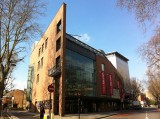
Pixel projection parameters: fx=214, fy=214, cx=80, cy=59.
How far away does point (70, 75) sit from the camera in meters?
35.8

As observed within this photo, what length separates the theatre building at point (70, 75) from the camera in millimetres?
34500

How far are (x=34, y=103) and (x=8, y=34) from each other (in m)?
36.5

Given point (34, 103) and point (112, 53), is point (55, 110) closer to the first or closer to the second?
point (34, 103)

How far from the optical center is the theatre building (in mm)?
34500

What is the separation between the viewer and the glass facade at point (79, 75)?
3553 centimetres

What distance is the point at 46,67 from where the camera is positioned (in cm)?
4319

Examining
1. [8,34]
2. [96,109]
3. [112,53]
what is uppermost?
[112,53]

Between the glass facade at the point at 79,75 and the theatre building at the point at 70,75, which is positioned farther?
the glass facade at the point at 79,75

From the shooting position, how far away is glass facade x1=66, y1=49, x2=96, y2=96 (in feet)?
117

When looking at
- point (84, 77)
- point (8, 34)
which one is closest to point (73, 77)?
point (84, 77)

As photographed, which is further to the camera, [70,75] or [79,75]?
[79,75]

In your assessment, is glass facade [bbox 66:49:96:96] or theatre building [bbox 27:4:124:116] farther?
glass facade [bbox 66:49:96:96]

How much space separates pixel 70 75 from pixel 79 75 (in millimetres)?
3029

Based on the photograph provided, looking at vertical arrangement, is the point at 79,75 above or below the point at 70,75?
above
